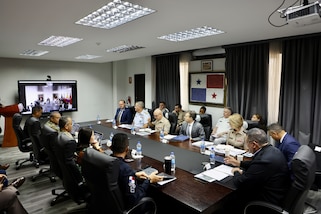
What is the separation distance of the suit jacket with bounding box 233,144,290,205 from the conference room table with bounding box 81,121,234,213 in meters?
0.17

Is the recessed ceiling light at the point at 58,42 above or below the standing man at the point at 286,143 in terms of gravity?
above

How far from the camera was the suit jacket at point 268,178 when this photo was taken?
1.91m

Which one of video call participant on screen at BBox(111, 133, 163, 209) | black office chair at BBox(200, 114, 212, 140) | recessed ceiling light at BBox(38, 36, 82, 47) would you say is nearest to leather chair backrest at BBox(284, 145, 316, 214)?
video call participant on screen at BBox(111, 133, 163, 209)

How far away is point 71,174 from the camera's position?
90.5 inches

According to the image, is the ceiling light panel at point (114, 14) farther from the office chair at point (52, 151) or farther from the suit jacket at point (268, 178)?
the suit jacket at point (268, 178)

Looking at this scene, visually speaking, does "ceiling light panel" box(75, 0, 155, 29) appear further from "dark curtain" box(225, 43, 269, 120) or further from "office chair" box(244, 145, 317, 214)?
"dark curtain" box(225, 43, 269, 120)

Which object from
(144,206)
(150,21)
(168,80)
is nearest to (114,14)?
(150,21)

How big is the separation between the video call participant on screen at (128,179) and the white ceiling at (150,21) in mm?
1404

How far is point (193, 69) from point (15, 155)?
4.89 metres

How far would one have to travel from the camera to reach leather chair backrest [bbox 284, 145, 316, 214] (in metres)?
1.70

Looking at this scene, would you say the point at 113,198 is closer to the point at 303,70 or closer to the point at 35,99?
the point at 303,70

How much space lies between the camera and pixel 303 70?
4.02 meters

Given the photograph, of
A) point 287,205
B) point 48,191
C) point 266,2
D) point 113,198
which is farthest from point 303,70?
point 48,191

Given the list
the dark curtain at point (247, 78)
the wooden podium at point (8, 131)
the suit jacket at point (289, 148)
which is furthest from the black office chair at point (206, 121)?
the wooden podium at point (8, 131)
